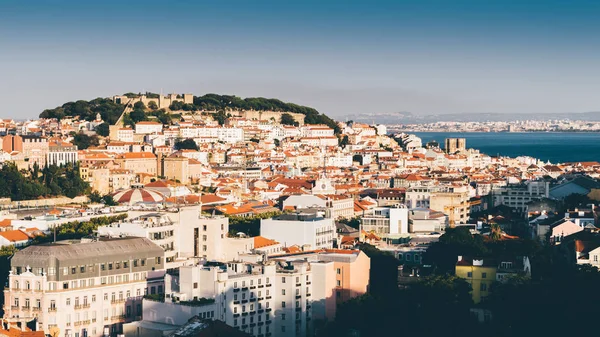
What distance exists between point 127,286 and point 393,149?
56.6 meters

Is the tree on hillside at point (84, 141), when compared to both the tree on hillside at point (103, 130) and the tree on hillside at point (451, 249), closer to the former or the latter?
the tree on hillside at point (103, 130)

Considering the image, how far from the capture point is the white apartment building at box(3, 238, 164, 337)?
909 inches

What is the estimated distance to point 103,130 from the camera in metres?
63.8

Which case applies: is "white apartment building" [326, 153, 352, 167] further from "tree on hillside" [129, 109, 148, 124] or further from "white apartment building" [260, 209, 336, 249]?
"white apartment building" [260, 209, 336, 249]

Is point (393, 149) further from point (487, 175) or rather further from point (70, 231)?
point (70, 231)

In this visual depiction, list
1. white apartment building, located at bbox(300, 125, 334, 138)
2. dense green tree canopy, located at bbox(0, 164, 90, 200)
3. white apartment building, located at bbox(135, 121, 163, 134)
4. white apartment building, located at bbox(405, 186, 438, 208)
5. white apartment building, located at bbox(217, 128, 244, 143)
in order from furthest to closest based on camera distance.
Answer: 1. white apartment building, located at bbox(300, 125, 334, 138)
2. white apartment building, located at bbox(217, 128, 244, 143)
3. white apartment building, located at bbox(135, 121, 163, 134)
4. dense green tree canopy, located at bbox(0, 164, 90, 200)
5. white apartment building, located at bbox(405, 186, 438, 208)

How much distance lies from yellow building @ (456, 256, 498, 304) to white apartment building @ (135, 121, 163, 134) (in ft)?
135

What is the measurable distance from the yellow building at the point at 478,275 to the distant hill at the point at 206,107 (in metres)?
43.0

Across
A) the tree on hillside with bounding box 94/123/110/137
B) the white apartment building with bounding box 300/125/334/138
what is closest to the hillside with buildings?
the tree on hillside with bounding box 94/123/110/137

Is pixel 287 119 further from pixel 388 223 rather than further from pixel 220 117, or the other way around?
pixel 388 223

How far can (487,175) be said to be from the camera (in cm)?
5981

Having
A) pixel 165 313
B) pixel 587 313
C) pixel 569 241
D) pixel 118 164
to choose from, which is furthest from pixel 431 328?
pixel 118 164

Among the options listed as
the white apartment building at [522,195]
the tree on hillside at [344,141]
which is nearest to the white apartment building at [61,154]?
the white apartment building at [522,195]

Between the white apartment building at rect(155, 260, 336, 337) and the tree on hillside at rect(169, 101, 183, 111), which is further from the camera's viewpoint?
the tree on hillside at rect(169, 101, 183, 111)
